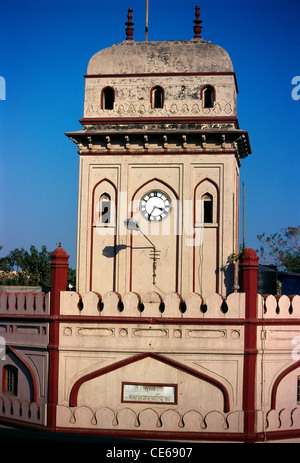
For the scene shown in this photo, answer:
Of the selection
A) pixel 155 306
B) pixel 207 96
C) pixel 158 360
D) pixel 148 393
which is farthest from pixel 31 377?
pixel 207 96

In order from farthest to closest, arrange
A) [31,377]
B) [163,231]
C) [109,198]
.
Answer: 1. [109,198]
2. [163,231]
3. [31,377]

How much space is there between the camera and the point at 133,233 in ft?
86.1

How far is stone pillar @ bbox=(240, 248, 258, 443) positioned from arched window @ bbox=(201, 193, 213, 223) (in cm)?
435

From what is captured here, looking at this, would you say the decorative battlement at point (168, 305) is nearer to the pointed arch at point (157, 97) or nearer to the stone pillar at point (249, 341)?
the stone pillar at point (249, 341)

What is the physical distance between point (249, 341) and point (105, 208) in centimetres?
774

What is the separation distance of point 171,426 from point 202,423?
0.89m

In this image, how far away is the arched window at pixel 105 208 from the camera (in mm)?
26531

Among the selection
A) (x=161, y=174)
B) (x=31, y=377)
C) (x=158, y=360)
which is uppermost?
(x=161, y=174)

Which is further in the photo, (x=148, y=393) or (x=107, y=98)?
(x=107, y=98)

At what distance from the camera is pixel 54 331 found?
22.3m

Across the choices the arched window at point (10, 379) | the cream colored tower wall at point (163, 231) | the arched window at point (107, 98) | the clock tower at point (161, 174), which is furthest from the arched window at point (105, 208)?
the arched window at point (10, 379)

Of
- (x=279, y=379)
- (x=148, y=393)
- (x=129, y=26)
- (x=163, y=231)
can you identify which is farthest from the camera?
(x=129, y=26)

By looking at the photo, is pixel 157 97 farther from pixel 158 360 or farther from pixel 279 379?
pixel 279 379

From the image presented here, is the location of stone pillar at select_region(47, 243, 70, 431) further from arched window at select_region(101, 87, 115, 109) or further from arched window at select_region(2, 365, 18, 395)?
arched window at select_region(101, 87, 115, 109)
